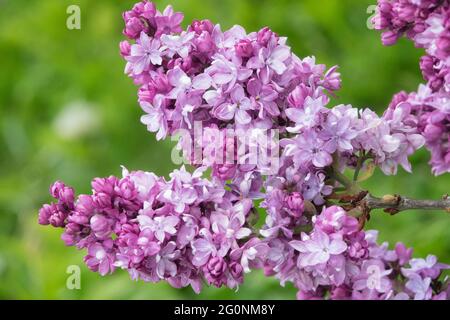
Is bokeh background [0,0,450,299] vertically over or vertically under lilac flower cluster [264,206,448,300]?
over

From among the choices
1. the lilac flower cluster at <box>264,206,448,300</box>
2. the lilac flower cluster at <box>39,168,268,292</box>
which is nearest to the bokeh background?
the lilac flower cluster at <box>264,206,448,300</box>

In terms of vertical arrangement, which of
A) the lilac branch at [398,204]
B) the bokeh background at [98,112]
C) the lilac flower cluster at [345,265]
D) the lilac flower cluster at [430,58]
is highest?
the bokeh background at [98,112]

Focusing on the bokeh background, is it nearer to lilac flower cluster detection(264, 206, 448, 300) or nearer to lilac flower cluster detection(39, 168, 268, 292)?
lilac flower cluster detection(264, 206, 448, 300)

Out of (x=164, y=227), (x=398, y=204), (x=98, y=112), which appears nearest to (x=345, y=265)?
(x=398, y=204)

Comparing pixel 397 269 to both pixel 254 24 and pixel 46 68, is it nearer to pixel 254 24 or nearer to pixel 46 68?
pixel 254 24

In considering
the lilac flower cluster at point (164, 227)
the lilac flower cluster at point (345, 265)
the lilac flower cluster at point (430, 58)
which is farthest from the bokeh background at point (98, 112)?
the lilac flower cluster at point (164, 227)

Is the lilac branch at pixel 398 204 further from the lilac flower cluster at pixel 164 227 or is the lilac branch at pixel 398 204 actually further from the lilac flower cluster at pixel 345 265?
the lilac flower cluster at pixel 164 227

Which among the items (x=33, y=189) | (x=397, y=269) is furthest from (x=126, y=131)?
(x=397, y=269)
